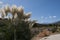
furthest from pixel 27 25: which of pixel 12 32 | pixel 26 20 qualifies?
pixel 12 32

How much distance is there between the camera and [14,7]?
10.8 meters

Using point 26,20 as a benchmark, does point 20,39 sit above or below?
below

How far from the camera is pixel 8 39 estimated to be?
10273mm

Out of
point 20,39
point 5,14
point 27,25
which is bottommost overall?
point 20,39

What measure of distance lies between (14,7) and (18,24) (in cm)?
98

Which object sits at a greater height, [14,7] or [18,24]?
[14,7]

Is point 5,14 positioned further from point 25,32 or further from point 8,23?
point 25,32

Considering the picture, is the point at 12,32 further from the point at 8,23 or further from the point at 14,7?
the point at 14,7

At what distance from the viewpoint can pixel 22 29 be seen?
1074 centimetres

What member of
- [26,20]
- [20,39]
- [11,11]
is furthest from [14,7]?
[20,39]

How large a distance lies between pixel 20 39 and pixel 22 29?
56 centimetres

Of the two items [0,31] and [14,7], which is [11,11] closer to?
[14,7]

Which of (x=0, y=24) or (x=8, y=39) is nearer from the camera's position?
(x=8, y=39)

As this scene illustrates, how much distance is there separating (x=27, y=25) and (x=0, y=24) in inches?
57.5
